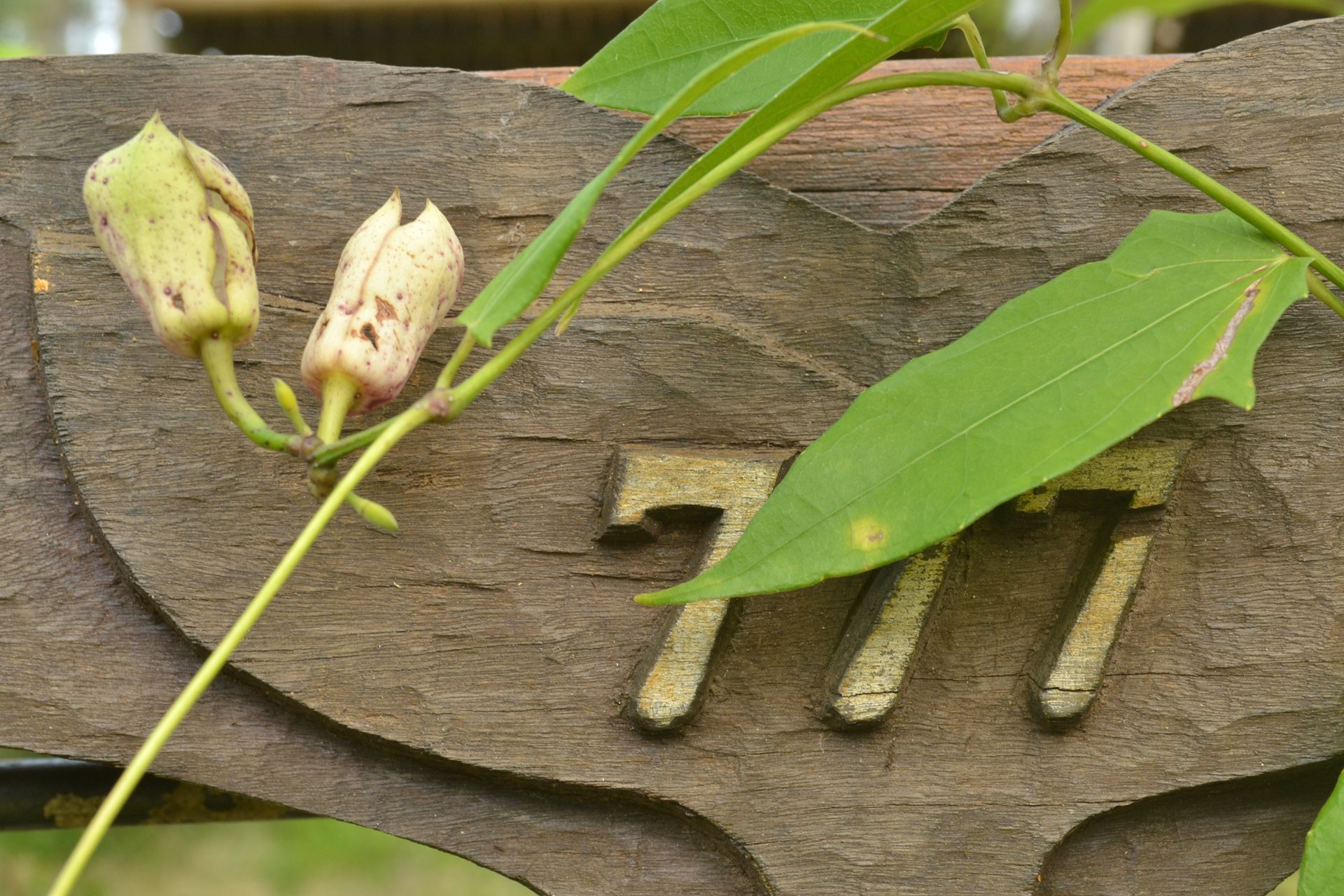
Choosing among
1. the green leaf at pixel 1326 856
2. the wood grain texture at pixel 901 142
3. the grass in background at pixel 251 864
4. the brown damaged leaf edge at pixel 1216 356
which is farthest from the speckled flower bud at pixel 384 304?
the grass in background at pixel 251 864

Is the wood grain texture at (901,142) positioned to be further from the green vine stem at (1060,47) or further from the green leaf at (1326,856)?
the green leaf at (1326,856)

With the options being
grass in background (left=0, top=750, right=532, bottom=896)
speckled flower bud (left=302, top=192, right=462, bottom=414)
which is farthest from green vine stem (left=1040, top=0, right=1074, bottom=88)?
grass in background (left=0, top=750, right=532, bottom=896)

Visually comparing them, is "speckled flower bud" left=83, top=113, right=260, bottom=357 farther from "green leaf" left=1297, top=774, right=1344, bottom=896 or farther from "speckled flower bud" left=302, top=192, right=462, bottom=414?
"green leaf" left=1297, top=774, right=1344, bottom=896

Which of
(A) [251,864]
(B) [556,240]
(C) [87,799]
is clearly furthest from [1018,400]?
(A) [251,864]

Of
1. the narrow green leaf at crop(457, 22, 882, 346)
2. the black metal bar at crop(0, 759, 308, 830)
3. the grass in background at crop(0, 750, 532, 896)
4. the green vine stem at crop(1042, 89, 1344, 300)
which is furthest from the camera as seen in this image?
the grass in background at crop(0, 750, 532, 896)

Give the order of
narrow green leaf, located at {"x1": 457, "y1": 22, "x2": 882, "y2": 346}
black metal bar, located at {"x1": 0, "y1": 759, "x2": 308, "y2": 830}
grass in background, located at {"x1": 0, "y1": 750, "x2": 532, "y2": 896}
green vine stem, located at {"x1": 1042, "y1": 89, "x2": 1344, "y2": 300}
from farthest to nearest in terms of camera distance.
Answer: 1. grass in background, located at {"x1": 0, "y1": 750, "x2": 532, "y2": 896}
2. black metal bar, located at {"x1": 0, "y1": 759, "x2": 308, "y2": 830}
3. green vine stem, located at {"x1": 1042, "y1": 89, "x2": 1344, "y2": 300}
4. narrow green leaf, located at {"x1": 457, "y1": 22, "x2": 882, "y2": 346}

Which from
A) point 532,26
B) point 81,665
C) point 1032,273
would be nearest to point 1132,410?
point 1032,273

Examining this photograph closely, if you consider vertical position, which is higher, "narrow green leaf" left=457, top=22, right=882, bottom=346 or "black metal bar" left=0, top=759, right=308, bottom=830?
"narrow green leaf" left=457, top=22, right=882, bottom=346
